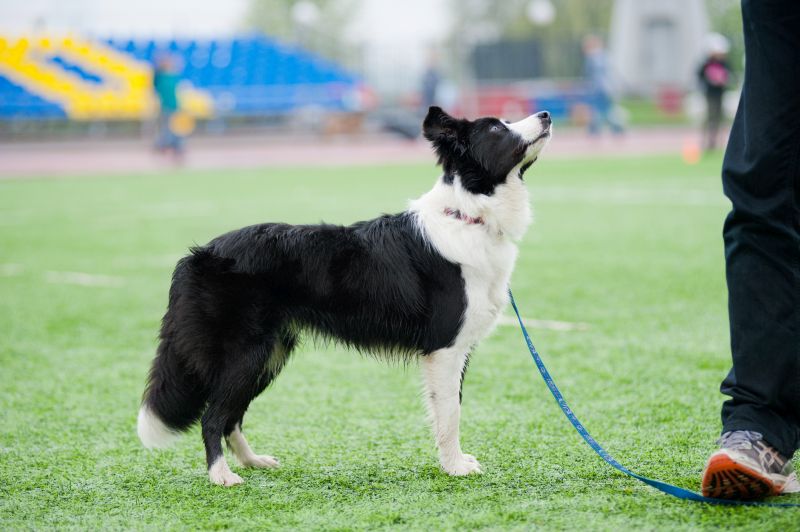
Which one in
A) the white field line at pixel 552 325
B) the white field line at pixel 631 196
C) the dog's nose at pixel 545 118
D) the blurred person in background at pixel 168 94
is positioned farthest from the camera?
the blurred person in background at pixel 168 94

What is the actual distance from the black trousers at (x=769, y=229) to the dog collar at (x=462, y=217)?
0.90 meters

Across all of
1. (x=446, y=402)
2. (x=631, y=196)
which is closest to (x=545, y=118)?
(x=446, y=402)

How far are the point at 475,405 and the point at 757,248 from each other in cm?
165

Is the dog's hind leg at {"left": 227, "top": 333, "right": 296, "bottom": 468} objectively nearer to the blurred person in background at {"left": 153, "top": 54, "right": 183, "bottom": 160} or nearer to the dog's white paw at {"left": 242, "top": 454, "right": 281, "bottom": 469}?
the dog's white paw at {"left": 242, "top": 454, "right": 281, "bottom": 469}

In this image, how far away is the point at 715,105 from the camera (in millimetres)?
19391

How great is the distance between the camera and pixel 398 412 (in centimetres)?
410

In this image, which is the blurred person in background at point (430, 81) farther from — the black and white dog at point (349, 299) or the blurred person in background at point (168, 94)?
the black and white dog at point (349, 299)

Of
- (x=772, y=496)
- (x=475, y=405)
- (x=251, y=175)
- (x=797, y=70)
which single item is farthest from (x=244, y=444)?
(x=251, y=175)

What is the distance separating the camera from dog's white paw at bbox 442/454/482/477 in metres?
3.22

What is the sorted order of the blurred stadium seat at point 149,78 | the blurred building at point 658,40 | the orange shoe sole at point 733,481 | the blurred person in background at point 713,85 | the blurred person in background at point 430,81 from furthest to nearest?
the blurred building at point 658,40, the blurred stadium seat at point 149,78, the blurred person in background at point 430,81, the blurred person in background at point 713,85, the orange shoe sole at point 733,481

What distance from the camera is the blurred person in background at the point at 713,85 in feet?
63.0

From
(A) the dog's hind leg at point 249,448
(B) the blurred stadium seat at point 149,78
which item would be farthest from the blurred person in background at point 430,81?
(A) the dog's hind leg at point 249,448

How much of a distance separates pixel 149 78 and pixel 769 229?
31450mm

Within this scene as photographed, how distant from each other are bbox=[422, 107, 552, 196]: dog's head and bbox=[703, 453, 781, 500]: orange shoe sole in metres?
1.25
